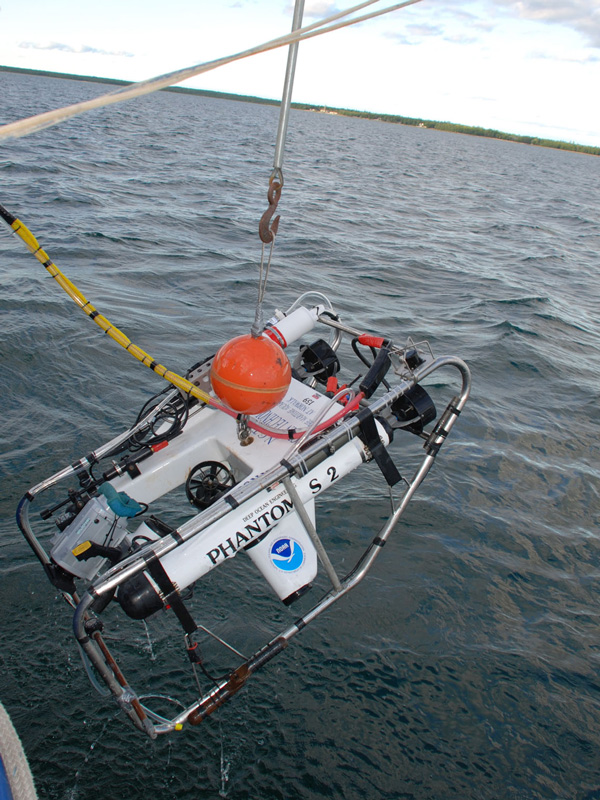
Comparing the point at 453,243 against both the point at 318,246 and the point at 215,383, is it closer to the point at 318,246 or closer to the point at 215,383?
the point at 318,246

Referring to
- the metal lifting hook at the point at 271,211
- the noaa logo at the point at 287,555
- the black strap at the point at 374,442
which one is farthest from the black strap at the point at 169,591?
the metal lifting hook at the point at 271,211

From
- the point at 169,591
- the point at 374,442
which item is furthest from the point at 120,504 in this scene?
the point at 374,442

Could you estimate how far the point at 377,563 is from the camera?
5.45 m

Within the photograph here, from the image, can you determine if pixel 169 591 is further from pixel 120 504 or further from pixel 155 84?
pixel 155 84

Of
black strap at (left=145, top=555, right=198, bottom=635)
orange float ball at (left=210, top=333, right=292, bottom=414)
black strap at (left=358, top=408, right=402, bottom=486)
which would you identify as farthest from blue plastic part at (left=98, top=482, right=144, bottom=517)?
black strap at (left=358, top=408, right=402, bottom=486)

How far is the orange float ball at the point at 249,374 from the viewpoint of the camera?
345cm

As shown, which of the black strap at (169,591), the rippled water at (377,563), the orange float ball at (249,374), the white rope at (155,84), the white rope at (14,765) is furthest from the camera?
the rippled water at (377,563)

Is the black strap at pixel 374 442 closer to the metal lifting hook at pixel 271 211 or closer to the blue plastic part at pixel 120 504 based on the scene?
the metal lifting hook at pixel 271 211

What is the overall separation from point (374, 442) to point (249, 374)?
106cm

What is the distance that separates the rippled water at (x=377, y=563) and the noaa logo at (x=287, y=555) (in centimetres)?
92

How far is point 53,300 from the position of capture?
33.4ft

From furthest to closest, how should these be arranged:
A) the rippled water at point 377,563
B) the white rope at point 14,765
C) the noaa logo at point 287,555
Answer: the noaa logo at point 287,555 < the rippled water at point 377,563 < the white rope at point 14,765

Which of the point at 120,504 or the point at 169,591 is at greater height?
the point at 120,504

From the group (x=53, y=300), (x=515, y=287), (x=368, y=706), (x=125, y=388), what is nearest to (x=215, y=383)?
(x=368, y=706)
